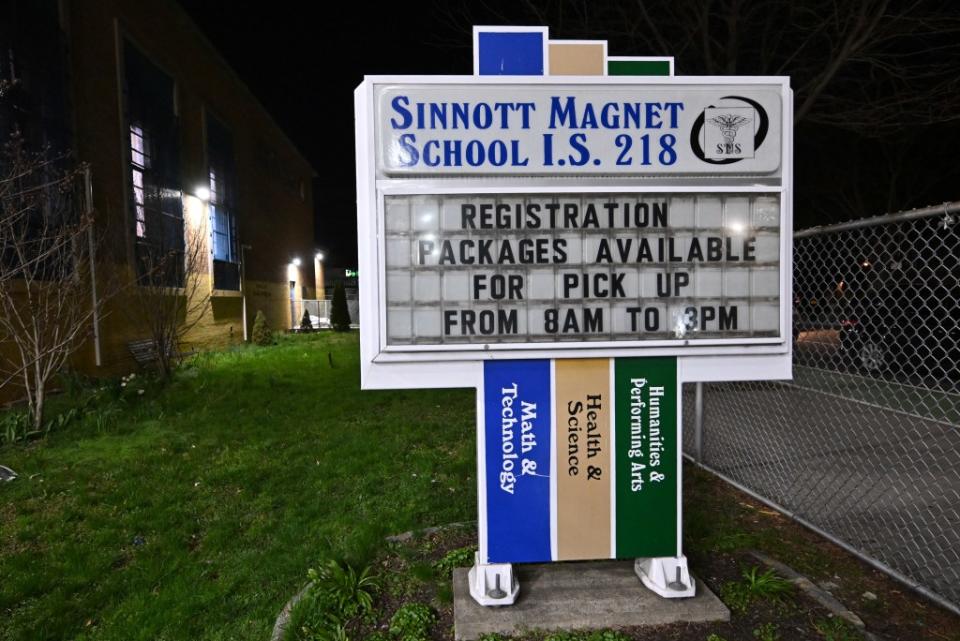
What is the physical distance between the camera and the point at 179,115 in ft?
54.4

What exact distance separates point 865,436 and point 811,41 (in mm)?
6188

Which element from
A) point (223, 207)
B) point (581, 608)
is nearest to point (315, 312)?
point (223, 207)

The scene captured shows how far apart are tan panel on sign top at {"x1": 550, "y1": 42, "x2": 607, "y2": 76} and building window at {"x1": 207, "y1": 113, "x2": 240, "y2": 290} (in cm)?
1793

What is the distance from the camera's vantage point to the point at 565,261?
286cm

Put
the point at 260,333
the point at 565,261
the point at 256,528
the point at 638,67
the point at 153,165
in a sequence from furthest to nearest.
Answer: the point at 260,333, the point at 153,165, the point at 256,528, the point at 638,67, the point at 565,261

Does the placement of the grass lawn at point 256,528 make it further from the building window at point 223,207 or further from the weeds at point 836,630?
the building window at point 223,207

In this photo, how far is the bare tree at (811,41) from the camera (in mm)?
7668

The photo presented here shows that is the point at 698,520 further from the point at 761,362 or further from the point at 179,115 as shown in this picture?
the point at 179,115

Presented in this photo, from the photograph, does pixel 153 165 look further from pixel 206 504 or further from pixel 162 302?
pixel 206 504

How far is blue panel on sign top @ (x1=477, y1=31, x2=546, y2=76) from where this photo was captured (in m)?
2.94

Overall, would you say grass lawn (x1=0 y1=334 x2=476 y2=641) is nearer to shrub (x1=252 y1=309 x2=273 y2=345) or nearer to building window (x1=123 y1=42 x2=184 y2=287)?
building window (x1=123 y1=42 x2=184 y2=287)

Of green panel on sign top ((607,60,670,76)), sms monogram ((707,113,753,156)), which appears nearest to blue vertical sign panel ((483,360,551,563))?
sms monogram ((707,113,753,156))

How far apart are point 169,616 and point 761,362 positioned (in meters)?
3.62

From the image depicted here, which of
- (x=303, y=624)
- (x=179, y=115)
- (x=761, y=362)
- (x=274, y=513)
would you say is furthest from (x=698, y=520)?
(x=179, y=115)
